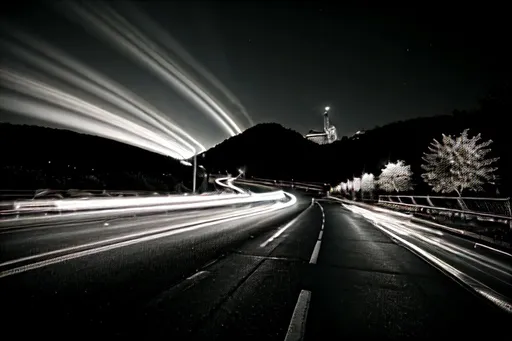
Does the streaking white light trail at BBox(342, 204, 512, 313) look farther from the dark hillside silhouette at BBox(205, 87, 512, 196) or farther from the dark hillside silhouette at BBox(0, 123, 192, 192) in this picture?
the dark hillside silhouette at BBox(0, 123, 192, 192)

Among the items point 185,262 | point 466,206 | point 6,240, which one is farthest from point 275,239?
point 466,206

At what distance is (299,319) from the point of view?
3.62 meters

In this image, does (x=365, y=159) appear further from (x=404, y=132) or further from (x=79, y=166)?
(x=79, y=166)

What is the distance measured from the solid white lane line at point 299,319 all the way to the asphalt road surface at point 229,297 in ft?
0.05

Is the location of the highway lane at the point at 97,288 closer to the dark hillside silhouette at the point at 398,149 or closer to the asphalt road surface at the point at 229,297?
the asphalt road surface at the point at 229,297

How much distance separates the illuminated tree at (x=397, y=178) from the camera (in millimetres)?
44844

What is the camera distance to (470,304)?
4.48m

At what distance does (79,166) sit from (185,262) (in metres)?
113

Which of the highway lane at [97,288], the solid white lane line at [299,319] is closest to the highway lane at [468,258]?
the solid white lane line at [299,319]

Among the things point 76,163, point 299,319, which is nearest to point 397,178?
point 299,319

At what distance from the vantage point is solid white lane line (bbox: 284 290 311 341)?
319 centimetres

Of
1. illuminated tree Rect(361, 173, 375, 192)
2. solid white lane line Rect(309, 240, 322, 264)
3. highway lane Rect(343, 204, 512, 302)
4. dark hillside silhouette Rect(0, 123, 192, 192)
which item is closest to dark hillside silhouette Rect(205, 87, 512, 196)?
illuminated tree Rect(361, 173, 375, 192)

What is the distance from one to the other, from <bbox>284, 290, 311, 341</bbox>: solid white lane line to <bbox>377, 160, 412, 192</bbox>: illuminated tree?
150 ft

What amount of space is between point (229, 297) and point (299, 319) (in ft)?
3.91
